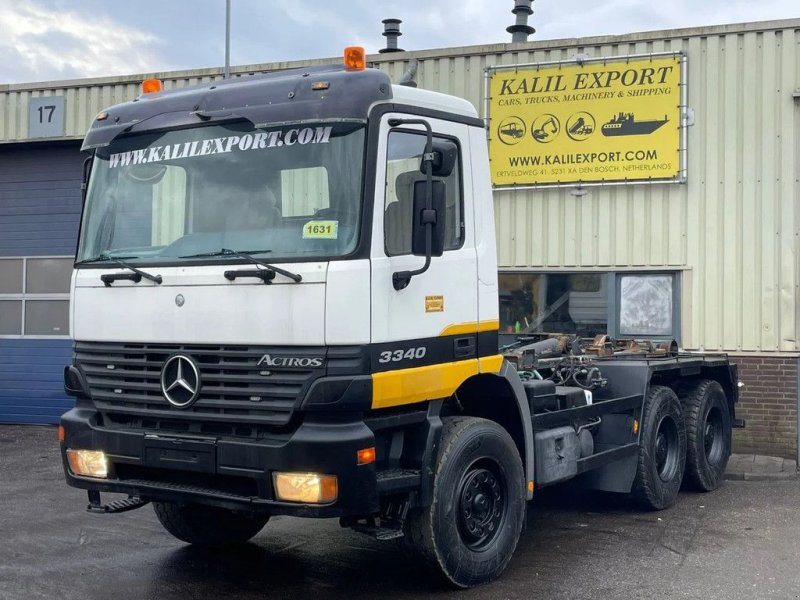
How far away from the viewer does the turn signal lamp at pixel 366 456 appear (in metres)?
5.54

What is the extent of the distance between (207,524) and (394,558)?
4.54ft

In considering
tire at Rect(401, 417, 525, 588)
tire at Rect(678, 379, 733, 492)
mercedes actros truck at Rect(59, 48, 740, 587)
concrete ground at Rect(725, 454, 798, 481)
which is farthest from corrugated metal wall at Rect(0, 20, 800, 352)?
tire at Rect(401, 417, 525, 588)

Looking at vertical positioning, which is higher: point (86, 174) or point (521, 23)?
point (521, 23)

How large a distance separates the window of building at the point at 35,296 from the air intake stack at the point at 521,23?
765 cm

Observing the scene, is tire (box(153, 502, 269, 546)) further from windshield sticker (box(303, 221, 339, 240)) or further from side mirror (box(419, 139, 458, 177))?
side mirror (box(419, 139, 458, 177))

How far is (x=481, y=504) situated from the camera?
6.48m

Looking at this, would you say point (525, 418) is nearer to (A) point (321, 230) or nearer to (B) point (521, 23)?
(A) point (321, 230)

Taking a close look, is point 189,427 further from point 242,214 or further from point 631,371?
point 631,371

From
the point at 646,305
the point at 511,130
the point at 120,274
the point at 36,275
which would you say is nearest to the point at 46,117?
the point at 36,275

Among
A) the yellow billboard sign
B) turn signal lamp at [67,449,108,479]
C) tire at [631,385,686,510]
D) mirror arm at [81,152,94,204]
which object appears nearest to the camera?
turn signal lamp at [67,449,108,479]

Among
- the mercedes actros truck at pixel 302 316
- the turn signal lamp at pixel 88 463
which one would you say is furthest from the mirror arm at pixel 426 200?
the turn signal lamp at pixel 88 463

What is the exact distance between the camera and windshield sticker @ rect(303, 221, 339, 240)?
5652 mm

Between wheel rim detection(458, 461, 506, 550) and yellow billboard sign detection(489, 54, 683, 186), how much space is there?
690cm

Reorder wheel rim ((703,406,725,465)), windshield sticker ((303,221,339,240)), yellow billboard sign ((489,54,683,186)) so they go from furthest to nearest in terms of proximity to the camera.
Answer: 1. yellow billboard sign ((489,54,683,186))
2. wheel rim ((703,406,725,465))
3. windshield sticker ((303,221,339,240))
